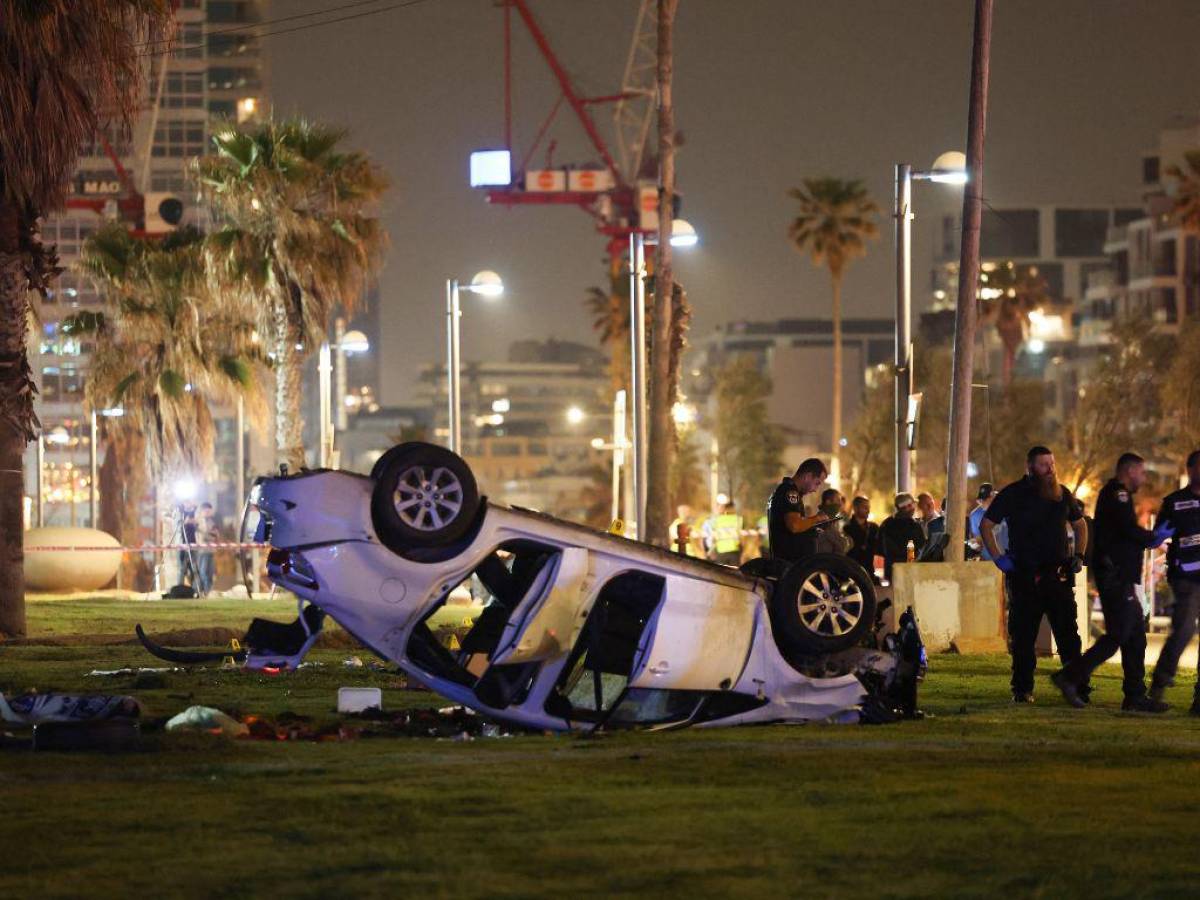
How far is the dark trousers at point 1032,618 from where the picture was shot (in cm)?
1530

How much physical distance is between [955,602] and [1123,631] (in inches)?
275

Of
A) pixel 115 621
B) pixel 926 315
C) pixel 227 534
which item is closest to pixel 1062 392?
pixel 926 315

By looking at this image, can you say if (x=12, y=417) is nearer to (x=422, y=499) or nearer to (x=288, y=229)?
(x=422, y=499)

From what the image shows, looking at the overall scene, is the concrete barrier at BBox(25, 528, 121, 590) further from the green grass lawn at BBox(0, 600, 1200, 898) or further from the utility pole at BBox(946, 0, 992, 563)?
the green grass lawn at BBox(0, 600, 1200, 898)

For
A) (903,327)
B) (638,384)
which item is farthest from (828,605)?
(638,384)

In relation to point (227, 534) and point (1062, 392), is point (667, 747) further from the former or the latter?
point (1062, 392)

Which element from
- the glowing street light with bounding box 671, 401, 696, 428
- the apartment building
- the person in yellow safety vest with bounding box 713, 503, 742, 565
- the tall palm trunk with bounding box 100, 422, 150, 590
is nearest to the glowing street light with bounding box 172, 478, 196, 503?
the tall palm trunk with bounding box 100, 422, 150, 590

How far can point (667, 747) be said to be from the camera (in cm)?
1181

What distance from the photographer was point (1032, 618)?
50.9ft

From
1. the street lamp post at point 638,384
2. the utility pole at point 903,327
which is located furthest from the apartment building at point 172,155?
the utility pole at point 903,327

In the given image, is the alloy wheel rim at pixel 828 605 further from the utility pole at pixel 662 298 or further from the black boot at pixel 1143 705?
the utility pole at pixel 662 298

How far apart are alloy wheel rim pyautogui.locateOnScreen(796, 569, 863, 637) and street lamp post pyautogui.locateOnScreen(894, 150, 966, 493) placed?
13.3 meters

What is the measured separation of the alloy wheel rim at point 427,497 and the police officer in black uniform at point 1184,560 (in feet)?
16.7

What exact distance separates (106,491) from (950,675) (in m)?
42.5
